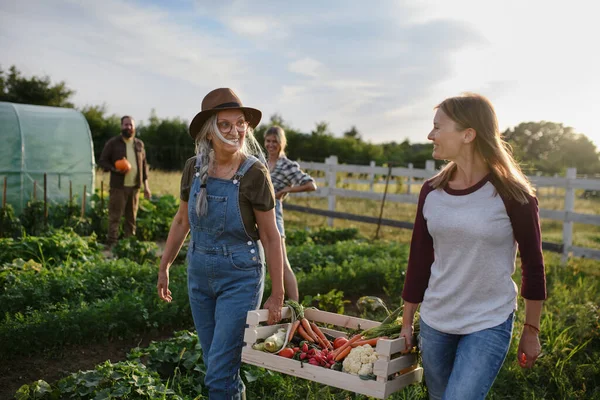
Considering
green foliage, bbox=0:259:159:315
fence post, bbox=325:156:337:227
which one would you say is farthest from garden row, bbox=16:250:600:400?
fence post, bbox=325:156:337:227

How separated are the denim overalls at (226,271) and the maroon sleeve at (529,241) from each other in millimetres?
1226

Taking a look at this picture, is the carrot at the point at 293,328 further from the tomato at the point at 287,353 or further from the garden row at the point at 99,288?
the garden row at the point at 99,288

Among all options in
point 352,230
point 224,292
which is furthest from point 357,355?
point 352,230

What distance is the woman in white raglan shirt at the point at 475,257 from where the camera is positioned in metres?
2.44

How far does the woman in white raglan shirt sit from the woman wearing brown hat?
81cm

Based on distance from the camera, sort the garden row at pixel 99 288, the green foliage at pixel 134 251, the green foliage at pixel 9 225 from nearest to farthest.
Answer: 1. the garden row at pixel 99 288
2. the green foliage at pixel 134 251
3. the green foliage at pixel 9 225

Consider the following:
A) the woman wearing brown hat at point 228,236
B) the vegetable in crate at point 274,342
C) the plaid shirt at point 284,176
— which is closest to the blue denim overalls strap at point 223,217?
the woman wearing brown hat at point 228,236

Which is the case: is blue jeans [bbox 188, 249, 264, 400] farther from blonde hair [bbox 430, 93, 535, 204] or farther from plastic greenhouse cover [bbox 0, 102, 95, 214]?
plastic greenhouse cover [bbox 0, 102, 95, 214]

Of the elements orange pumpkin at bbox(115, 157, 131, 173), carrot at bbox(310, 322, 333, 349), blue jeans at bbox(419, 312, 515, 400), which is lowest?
carrot at bbox(310, 322, 333, 349)

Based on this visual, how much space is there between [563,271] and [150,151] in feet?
80.0

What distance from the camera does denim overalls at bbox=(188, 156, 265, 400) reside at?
9.22 feet

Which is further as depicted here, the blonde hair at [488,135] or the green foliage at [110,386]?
the green foliage at [110,386]

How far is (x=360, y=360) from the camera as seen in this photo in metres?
2.61

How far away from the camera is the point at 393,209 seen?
57.5 ft
